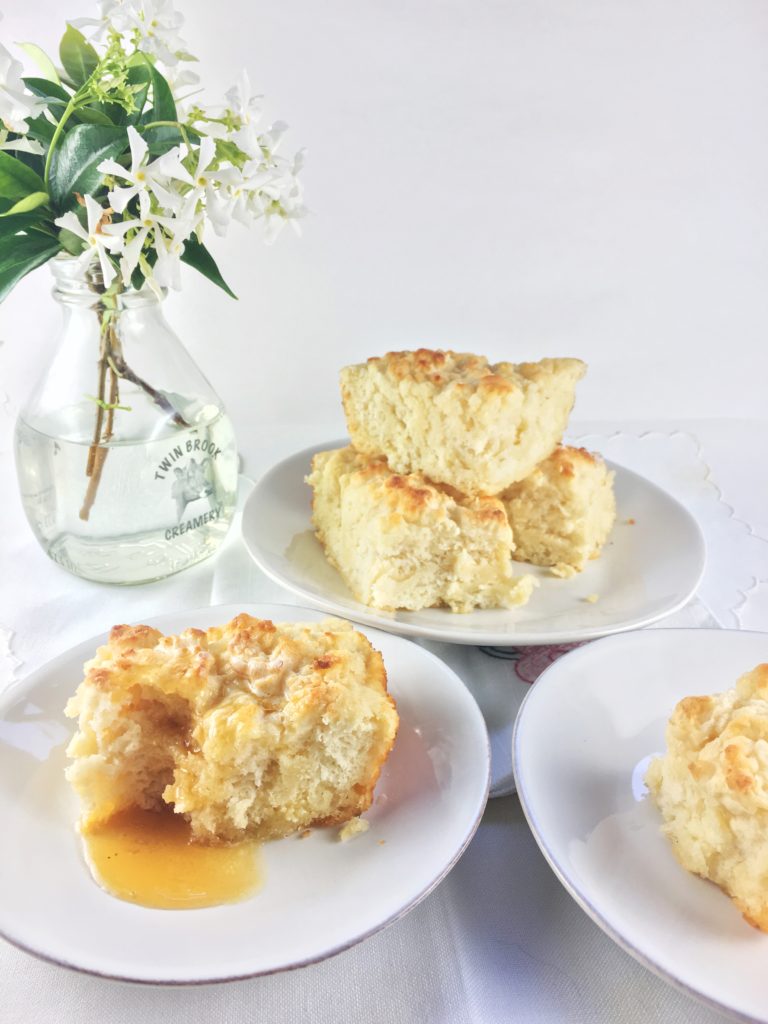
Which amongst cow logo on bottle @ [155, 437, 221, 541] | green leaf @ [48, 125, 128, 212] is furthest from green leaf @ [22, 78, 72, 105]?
cow logo on bottle @ [155, 437, 221, 541]

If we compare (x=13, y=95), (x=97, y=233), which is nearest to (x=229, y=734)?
(x=97, y=233)

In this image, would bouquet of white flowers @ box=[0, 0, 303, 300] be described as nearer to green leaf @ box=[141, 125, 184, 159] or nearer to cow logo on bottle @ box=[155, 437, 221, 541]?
green leaf @ box=[141, 125, 184, 159]

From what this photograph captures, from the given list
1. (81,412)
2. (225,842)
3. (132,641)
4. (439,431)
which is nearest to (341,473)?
(439,431)

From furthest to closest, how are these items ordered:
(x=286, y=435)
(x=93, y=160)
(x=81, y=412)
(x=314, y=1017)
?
(x=286, y=435) → (x=81, y=412) → (x=93, y=160) → (x=314, y=1017)

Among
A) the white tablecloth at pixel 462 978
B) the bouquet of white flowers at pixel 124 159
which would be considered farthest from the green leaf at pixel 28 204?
the white tablecloth at pixel 462 978

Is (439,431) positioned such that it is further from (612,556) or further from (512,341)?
(512,341)

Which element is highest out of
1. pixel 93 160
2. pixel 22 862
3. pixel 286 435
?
pixel 93 160
